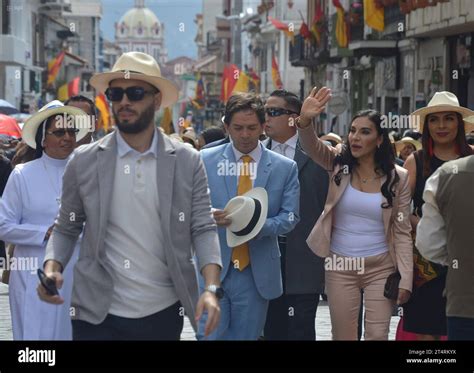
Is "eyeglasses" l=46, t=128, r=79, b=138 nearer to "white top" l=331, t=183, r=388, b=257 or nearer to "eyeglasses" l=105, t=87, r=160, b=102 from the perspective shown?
"white top" l=331, t=183, r=388, b=257

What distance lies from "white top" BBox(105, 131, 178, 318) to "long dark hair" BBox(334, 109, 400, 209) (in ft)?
7.65

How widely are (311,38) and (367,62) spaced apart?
30.8ft

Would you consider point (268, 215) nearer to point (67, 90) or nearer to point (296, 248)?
point (296, 248)

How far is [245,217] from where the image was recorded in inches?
296

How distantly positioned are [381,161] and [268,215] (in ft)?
2.68

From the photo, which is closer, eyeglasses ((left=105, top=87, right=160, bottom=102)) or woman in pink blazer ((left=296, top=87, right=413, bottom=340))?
eyeglasses ((left=105, top=87, right=160, bottom=102))

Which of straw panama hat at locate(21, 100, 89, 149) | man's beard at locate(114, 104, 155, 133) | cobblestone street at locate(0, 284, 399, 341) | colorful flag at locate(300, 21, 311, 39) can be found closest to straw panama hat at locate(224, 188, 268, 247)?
→ straw panama hat at locate(21, 100, 89, 149)

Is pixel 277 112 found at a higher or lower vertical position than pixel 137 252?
higher

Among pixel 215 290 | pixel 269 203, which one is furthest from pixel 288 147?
pixel 215 290

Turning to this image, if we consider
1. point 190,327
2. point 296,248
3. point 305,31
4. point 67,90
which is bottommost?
point 190,327

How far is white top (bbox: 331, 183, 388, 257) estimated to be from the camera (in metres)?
8.06

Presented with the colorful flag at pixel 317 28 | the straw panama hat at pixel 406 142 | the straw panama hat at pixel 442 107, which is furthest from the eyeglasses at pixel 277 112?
the colorful flag at pixel 317 28

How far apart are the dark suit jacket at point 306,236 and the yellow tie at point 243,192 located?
0.96 m
